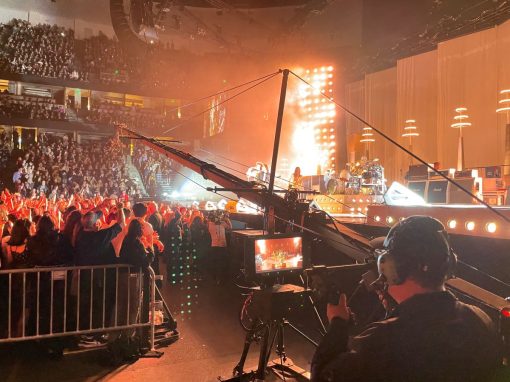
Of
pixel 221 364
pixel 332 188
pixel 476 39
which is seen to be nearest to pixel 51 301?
pixel 221 364

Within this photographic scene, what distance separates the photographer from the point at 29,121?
81.7 feet

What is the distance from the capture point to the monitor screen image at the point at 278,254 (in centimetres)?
379

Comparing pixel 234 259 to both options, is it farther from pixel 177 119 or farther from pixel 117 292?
pixel 177 119

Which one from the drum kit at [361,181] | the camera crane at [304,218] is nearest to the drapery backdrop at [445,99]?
the drum kit at [361,181]

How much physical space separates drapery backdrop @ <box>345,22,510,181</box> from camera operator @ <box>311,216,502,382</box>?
1459 centimetres

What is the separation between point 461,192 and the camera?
8.50m

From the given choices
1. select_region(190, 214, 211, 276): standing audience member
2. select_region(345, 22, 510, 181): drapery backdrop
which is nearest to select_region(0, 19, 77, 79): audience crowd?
select_region(345, 22, 510, 181): drapery backdrop

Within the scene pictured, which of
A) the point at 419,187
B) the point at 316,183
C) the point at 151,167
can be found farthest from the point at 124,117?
the point at 419,187

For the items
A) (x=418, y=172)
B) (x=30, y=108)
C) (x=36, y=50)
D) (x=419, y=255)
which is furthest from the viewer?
(x=36, y=50)

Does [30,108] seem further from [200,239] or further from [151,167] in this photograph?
[200,239]

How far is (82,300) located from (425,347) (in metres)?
5.07

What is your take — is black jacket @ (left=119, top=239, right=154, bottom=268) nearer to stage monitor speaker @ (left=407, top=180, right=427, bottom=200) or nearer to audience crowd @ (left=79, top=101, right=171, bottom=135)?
stage monitor speaker @ (left=407, top=180, right=427, bottom=200)

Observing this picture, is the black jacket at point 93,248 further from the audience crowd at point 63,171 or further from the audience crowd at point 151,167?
the audience crowd at point 151,167

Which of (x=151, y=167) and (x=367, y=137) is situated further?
(x=151, y=167)
